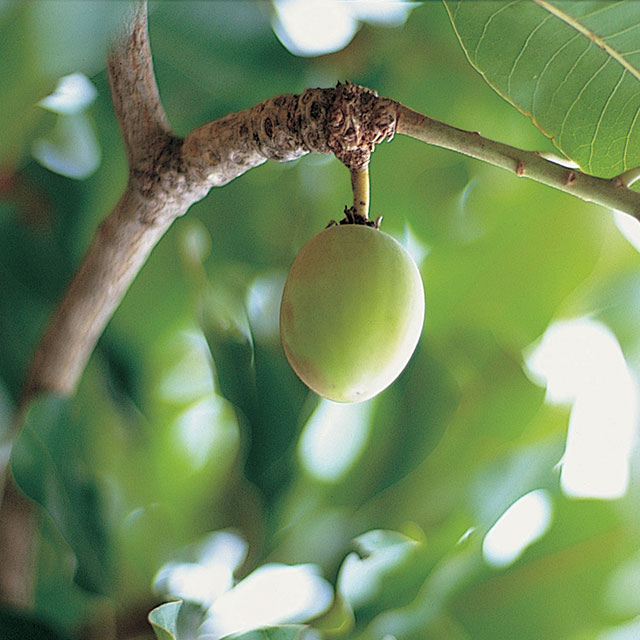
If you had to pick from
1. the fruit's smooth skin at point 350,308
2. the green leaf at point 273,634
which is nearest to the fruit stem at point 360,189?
the fruit's smooth skin at point 350,308

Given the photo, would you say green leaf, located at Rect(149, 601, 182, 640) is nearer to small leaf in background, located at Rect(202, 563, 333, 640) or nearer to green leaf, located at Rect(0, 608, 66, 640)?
green leaf, located at Rect(0, 608, 66, 640)

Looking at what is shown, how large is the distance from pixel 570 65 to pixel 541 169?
87 millimetres

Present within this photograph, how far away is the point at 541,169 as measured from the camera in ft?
1.22

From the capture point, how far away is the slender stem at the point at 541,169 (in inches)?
14.5

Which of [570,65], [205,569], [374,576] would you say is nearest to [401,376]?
[374,576]

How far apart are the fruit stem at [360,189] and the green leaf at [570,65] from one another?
9 centimetres

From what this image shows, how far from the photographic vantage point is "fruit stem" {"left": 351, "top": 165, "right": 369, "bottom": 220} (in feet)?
1.44

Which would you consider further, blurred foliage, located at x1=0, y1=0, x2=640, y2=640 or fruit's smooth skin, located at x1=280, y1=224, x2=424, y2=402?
blurred foliage, located at x1=0, y1=0, x2=640, y2=640

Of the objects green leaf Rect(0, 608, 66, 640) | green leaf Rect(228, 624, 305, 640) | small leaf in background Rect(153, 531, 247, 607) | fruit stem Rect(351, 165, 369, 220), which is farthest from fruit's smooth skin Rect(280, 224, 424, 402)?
small leaf in background Rect(153, 531, 247, 607)

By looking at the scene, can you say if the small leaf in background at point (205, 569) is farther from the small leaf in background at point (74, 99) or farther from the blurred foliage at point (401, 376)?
the small leaf in background at point (74, 99)

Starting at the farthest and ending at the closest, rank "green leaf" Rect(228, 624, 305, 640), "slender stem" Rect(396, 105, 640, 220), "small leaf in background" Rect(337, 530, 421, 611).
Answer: "small leaf in background" Rect(337, 530, 421, 611), "green leaf" Rect(228, 624, 305, 640), "slender stem" Rect(396, 105, 640, 220)

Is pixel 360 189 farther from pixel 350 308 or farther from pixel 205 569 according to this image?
pixel 205 569

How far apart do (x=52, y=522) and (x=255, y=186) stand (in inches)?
17.7

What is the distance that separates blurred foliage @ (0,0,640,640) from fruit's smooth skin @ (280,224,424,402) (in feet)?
1.09
